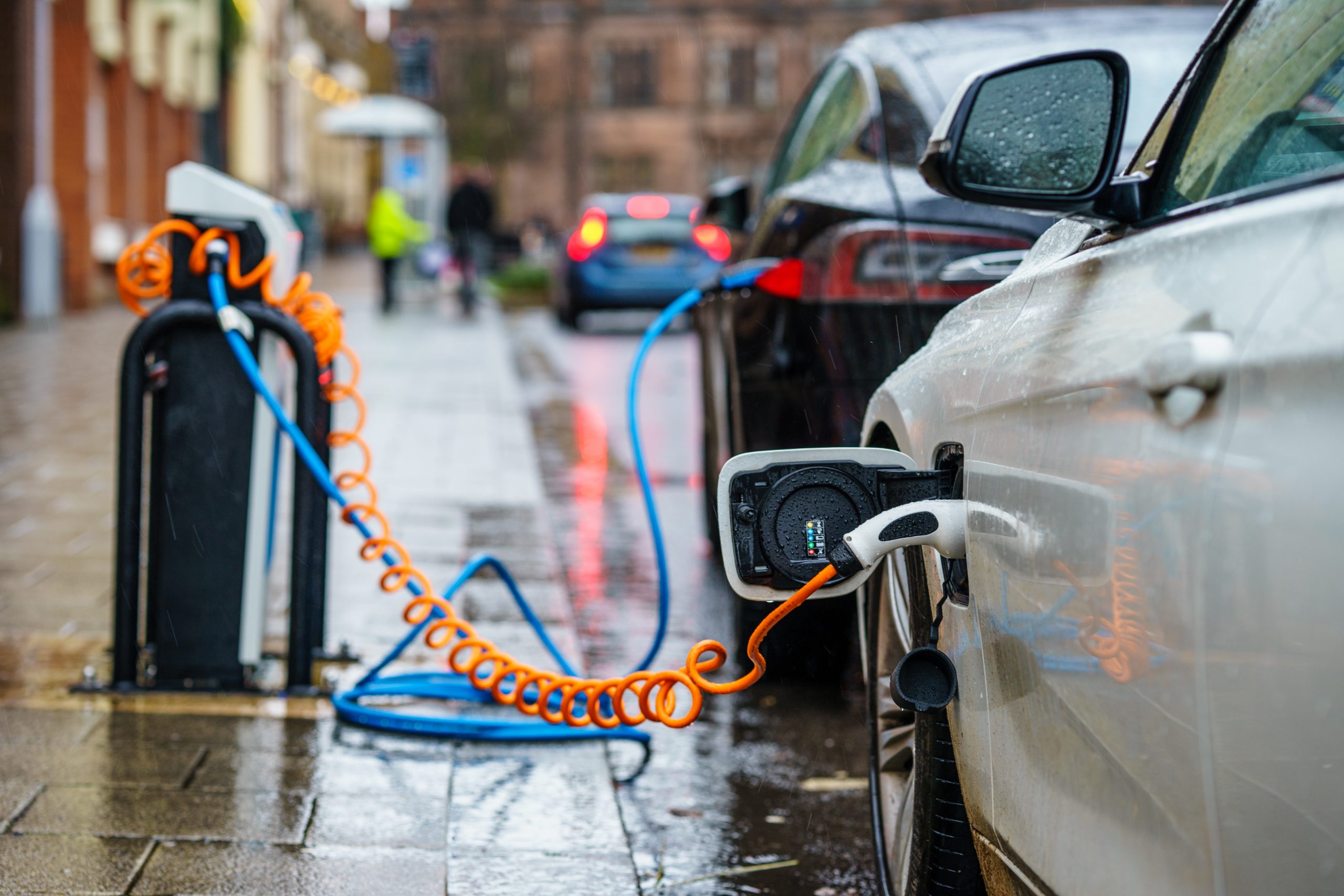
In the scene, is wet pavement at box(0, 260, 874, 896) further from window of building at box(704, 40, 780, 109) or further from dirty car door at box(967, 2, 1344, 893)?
window of building at box(704, 40, 780, 109)

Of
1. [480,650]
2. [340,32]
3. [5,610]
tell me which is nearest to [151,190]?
[5,610]

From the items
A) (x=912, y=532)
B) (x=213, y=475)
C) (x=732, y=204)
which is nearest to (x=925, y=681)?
(x=912, y=532)

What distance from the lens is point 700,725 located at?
Answer: 4.59m

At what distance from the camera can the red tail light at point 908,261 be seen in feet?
13.1

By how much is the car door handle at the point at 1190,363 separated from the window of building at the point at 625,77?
230ft

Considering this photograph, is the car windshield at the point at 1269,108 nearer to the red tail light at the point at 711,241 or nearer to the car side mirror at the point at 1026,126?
the car side mirror at the point at 1026,126

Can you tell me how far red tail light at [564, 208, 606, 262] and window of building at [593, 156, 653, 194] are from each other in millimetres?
48982

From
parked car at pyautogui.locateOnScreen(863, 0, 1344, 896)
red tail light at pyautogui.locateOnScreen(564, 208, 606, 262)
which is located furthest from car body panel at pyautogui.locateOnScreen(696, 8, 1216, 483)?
red tail light at pyautogui.locateOnScreen(564, 208, 606, 262)

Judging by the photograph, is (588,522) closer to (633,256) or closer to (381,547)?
(381,547)

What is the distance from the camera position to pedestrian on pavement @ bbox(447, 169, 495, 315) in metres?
23.1

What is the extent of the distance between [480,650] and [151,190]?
965 inches

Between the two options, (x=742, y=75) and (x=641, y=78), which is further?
(x=641, y=78)

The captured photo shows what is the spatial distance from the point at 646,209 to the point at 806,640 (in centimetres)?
1690

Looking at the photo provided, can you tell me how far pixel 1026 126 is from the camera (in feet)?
7.68
